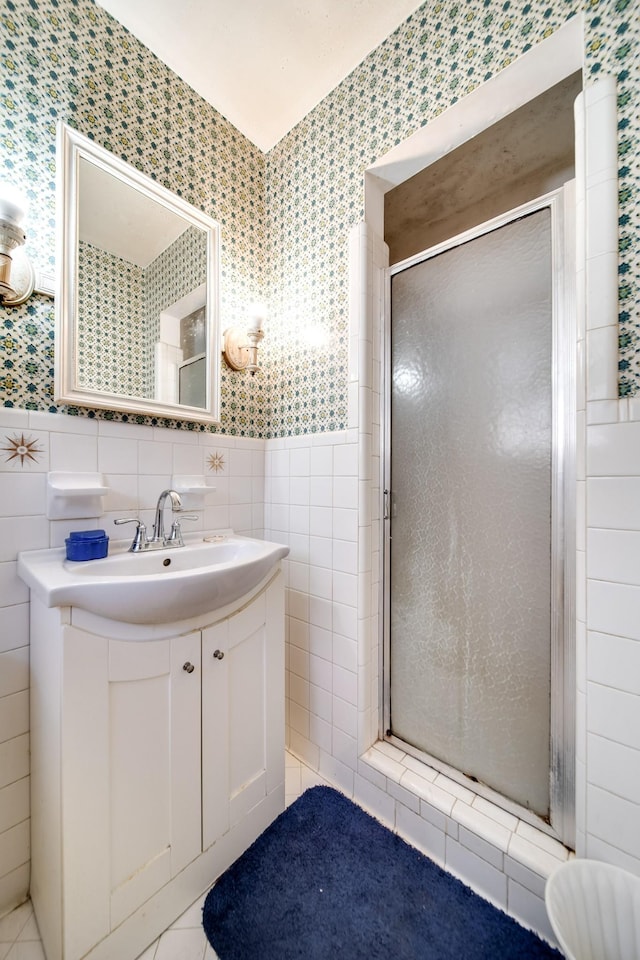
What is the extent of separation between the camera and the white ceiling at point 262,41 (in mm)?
1100

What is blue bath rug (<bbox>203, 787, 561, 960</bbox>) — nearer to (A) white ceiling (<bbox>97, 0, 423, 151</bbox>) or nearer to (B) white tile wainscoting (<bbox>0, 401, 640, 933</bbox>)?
(B) white tile wainscoting (<bbox>0, 401, 640, 933</bbox>)

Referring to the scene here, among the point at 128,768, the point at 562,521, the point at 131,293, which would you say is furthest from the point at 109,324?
the point at 562,521

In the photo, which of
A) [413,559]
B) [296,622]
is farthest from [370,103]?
[296,622]

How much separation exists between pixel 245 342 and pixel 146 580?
3.54 ft

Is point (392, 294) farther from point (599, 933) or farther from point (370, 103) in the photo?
point (599, 933)

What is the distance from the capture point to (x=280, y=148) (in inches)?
60.1

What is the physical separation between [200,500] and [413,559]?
0.83 m

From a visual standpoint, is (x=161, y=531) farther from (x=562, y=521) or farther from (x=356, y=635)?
(x=562, y=521)

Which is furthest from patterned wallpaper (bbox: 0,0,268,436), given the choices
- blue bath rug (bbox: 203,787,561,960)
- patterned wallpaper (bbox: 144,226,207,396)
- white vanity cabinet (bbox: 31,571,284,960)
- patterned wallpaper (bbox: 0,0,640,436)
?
blue bath rug (bbox: 203,787,561,960)

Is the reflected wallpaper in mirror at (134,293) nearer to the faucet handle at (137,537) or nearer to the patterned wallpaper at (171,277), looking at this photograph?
the patterned wallpaper at (171,277)

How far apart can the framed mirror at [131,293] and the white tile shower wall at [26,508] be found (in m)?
0.10

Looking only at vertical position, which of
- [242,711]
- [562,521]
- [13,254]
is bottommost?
[242,711]

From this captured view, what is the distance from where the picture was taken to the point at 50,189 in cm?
101

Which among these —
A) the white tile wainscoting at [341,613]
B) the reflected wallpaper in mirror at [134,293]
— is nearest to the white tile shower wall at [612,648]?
the white tile wainscoting at [341,613]
